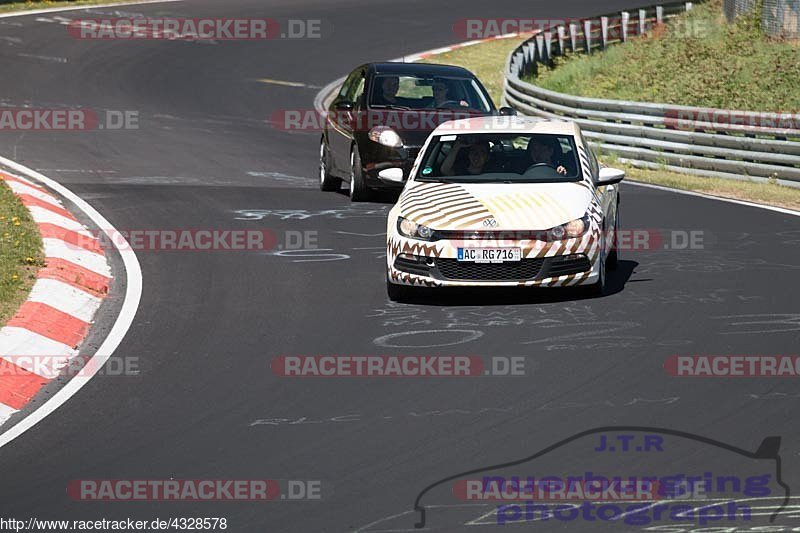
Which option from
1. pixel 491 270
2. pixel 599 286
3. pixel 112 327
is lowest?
pixel 112 327

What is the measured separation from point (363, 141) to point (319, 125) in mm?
10194

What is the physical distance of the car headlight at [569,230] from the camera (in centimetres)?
1166

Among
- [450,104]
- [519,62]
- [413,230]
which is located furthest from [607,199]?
[519,62]

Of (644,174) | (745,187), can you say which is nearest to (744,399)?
(745,187)

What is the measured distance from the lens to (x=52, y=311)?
1146cm

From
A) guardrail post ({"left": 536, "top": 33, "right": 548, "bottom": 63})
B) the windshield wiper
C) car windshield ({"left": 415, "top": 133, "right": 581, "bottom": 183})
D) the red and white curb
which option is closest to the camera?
the red and white curb

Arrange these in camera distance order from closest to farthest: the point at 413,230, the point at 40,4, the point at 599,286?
the point at 413,230, the point at 599,286, the point at 40,4

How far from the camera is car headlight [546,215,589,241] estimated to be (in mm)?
11656

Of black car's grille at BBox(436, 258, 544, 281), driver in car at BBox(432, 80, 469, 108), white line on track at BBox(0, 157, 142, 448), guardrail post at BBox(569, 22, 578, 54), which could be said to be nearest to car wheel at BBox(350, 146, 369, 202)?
driver in car at BBox(432, 80, 469, 108)

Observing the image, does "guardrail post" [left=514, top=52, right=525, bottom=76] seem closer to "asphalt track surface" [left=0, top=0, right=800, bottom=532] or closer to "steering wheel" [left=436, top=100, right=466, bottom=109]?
"asphalt track surface" [left=0, top=0, right=800, bottom=532]

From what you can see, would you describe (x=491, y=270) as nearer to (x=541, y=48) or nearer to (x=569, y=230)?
(x=569, y=230)

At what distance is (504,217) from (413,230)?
0.77 meters

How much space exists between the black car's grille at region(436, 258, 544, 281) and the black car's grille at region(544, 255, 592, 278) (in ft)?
0.32

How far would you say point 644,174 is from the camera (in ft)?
71.4
